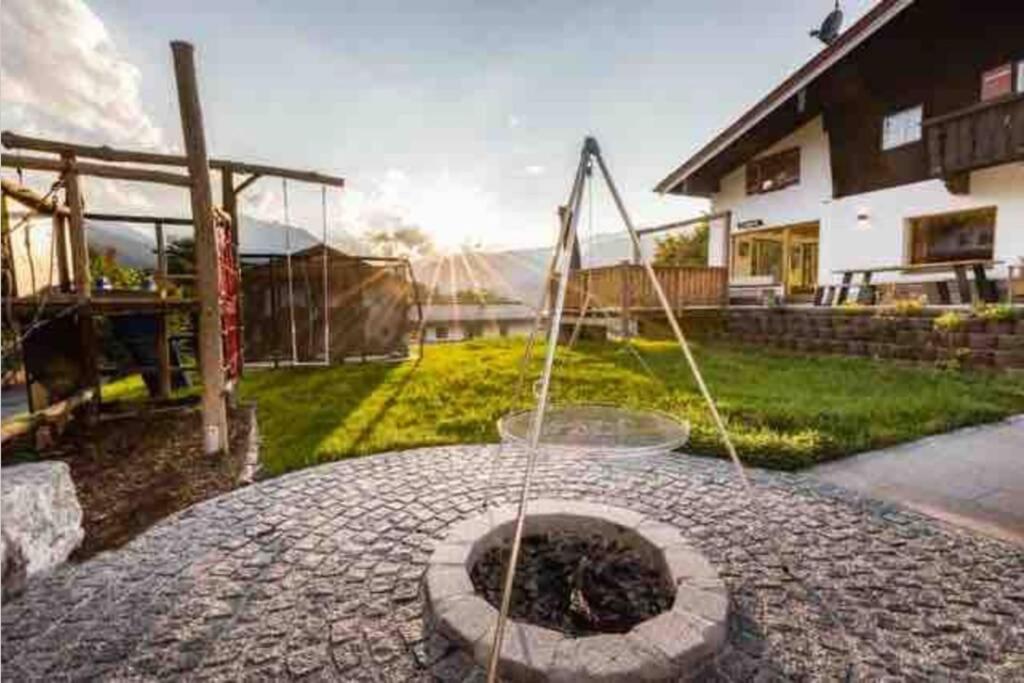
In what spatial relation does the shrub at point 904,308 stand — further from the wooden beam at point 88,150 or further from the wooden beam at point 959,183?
the wooden beam at point 88,150

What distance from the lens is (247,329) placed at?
9.28m

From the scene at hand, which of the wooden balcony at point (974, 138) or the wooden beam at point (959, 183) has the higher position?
the wooden balcony at point (974, 138)

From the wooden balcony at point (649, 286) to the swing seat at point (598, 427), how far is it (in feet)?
21.4

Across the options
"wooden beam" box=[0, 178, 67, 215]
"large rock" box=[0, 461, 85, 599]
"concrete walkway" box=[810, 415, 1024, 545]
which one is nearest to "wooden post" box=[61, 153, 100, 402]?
"wooden beam" box=[0, 178, 67, 215]

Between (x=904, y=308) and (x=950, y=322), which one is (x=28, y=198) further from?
(x=904, y=308)

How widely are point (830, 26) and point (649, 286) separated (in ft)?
37.4

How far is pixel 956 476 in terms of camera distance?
368cm

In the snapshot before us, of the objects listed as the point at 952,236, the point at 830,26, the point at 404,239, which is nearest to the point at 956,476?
the point at 952,236

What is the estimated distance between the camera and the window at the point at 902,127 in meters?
12.2

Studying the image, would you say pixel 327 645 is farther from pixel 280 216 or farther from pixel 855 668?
pixel 280 216

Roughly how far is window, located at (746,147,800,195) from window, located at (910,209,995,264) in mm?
3702

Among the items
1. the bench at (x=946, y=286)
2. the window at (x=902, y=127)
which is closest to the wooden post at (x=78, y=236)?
the bench at (x=946, y=286)

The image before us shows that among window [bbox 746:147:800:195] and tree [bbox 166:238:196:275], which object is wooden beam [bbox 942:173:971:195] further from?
tree [bbox 166:238:196:275]

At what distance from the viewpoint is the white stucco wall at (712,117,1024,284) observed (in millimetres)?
10617
